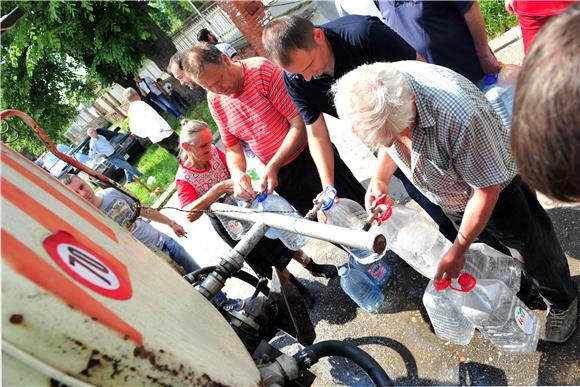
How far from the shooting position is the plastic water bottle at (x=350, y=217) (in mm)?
2459

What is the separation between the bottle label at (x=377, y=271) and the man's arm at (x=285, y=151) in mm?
975

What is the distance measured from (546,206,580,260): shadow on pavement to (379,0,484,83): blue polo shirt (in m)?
1.12

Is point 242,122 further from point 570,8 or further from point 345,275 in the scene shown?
point 570,8

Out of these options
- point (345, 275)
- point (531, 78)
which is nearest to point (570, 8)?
point (531, 78)

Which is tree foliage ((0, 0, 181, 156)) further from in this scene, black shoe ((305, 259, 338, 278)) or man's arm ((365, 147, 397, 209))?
man's arm ((365, 147, 397, 209))

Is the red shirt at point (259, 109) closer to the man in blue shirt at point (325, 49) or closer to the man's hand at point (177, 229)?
the man in blue shirt at point (325, 49)

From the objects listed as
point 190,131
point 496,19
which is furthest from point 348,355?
point 496,19

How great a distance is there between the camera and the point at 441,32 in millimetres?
2398

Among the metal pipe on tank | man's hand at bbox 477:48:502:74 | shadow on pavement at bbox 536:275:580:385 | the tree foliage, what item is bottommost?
shadow on pavement at bbox 536:275:580:385

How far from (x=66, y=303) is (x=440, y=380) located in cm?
235

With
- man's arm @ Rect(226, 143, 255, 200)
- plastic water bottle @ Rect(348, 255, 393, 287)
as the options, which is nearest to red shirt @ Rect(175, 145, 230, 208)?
man's arm @ Rect(226, 143, 255, 200)

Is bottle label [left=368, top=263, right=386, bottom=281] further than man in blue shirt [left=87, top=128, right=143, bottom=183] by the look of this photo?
No

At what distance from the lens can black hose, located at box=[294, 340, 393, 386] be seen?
144cm

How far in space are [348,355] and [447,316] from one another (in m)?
1.09
